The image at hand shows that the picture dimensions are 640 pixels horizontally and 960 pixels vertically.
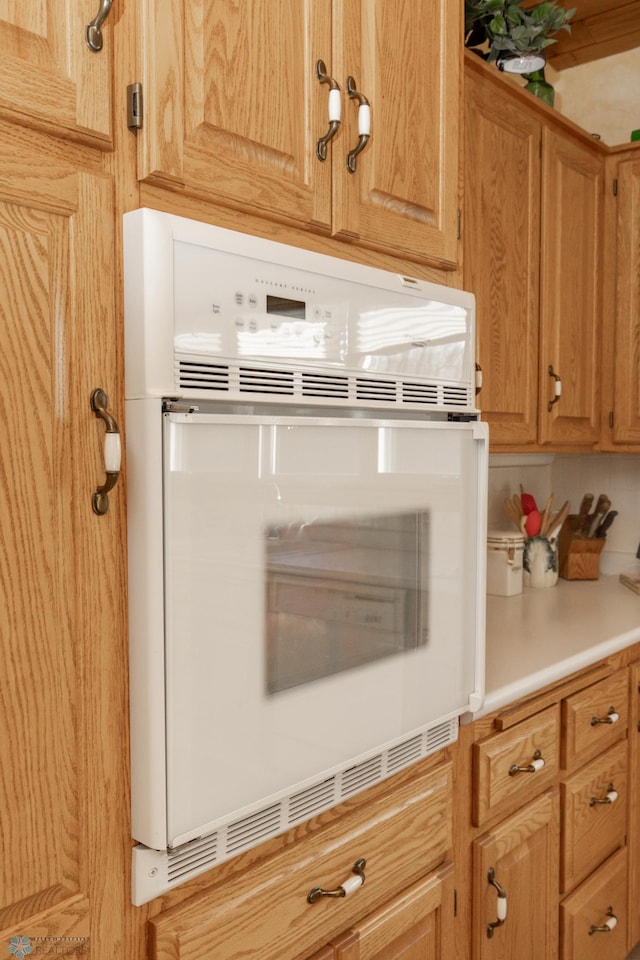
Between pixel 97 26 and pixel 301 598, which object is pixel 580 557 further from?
pixel 97 26

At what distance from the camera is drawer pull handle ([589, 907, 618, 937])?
1.75 m

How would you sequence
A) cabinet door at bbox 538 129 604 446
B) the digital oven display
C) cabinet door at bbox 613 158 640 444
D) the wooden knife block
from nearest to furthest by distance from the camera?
the digital oven display → cabinet door at bbox 538 129 604 446 → cabinet door at bbox 613 158 640 444 → the wooden knife block

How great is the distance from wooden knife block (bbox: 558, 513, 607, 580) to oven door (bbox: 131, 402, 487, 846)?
146 cm

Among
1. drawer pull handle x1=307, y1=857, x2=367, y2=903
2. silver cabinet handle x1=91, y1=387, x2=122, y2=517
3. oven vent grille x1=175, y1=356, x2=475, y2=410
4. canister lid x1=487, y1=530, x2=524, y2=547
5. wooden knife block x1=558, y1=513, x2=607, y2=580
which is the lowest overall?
drawer pull handle x1=307, y1=857, x2=367, y2=903

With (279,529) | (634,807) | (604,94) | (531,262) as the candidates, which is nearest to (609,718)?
(634,807)

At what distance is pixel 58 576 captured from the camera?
2.49ft

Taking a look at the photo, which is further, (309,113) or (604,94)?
(604,94)

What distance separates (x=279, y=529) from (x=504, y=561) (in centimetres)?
154

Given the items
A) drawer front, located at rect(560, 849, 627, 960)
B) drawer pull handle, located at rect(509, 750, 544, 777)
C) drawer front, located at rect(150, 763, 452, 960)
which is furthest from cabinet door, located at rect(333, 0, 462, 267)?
drawer front, located at rect(560, 849, 627, 960)

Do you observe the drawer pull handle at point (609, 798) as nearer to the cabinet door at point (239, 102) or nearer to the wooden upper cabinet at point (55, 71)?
the cabinet door at point (239, 102)

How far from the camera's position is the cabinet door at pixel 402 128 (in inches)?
42.1

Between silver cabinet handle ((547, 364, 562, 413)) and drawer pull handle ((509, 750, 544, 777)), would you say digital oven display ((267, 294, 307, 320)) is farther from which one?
silver cabinet handle ((547, 364, 562, 413))

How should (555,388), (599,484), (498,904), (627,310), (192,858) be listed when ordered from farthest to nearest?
1. (599,484)
2. (627,310)
3. (555,388)
4. (498,904)
5. (192,858)

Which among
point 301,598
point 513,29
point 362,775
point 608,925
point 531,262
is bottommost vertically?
point 608,925
